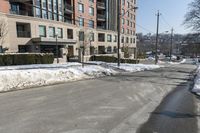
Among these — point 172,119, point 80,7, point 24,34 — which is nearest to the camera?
point 172,119

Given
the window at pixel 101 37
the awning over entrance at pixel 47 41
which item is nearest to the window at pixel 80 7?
the window at pixel 101 37

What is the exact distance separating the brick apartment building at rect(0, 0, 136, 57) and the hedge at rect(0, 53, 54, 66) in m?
5.32

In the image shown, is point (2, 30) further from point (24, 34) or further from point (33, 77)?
point (33, 77)

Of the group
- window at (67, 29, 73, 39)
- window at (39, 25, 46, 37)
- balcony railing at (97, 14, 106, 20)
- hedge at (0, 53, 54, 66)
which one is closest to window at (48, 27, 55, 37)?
window at (39, 25, 46, 37)

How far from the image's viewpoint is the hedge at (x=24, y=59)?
2418 cm

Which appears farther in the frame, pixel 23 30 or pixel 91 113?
pixel 23 30

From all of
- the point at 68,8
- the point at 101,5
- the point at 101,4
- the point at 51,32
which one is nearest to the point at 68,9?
the point at 68,8

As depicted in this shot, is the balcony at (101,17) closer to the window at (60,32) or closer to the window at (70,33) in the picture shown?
the window at (70,33)

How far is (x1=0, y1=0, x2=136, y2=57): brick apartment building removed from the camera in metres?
31.5

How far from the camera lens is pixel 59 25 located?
39500mm

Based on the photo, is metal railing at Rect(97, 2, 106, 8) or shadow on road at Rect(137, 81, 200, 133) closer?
shadow on road at Rect(137, 81, 200, 133)

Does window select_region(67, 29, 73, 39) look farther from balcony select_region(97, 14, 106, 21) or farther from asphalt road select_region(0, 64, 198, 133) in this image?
asphalt road select_region(0, 64, 198, 133)

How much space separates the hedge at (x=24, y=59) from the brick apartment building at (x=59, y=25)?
5317mm

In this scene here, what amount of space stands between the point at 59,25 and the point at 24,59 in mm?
15048
